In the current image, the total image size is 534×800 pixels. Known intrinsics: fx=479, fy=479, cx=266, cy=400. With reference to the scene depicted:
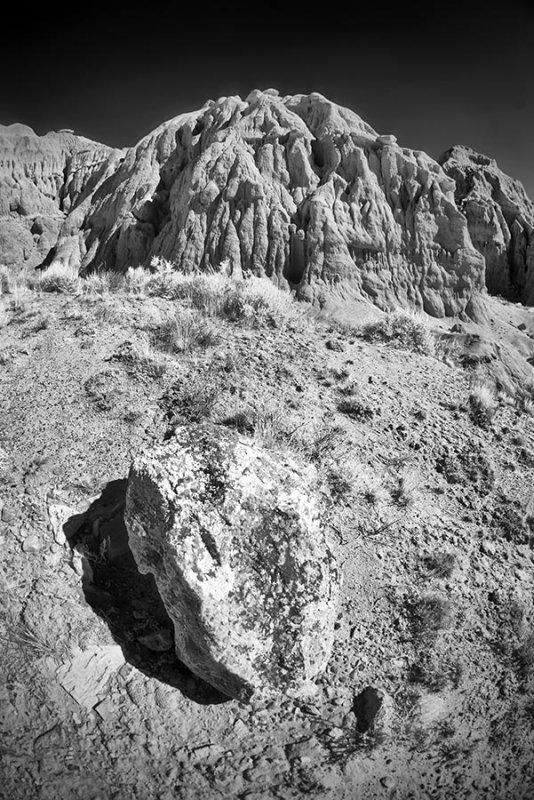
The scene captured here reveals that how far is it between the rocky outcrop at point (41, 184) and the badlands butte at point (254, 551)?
887 inches

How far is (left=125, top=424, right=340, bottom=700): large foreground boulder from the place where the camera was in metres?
4.38

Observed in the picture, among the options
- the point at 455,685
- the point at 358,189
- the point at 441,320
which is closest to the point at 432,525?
the point at 455,685

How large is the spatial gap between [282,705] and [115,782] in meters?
1.57

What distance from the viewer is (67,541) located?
548 centimetres

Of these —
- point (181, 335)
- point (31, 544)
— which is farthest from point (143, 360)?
point (31, 544)

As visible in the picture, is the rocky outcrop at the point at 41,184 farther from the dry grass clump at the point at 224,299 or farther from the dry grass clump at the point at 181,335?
the dry grass clump at the point at 181,335

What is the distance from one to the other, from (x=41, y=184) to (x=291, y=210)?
37351 millimetres

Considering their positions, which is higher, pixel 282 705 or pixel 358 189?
pixel 358 189

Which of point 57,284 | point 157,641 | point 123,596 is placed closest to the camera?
point 157,641

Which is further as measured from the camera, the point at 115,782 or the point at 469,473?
the point at 469,473

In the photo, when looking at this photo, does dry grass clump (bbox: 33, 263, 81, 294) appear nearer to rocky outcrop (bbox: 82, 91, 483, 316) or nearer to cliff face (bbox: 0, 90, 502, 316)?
cliff face (bbox: 0, 90, 502, 316)

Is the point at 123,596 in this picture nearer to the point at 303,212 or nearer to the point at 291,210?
the point at 303,212

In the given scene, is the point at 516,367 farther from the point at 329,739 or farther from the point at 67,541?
the point at 67,541

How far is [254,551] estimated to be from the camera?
4590mm
